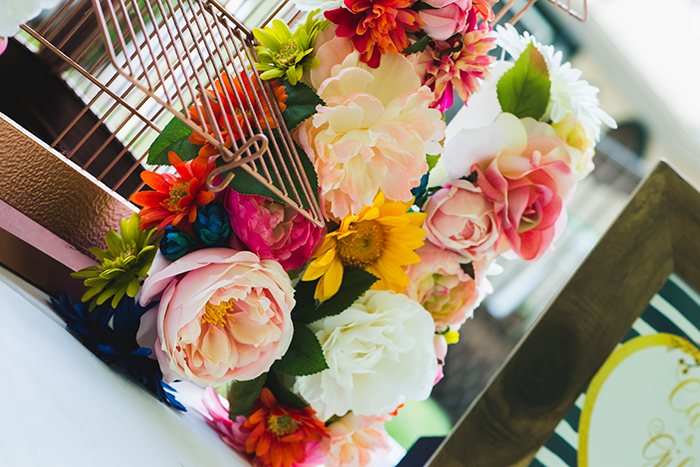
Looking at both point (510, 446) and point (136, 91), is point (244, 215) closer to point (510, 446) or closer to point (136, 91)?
point (136, 91)

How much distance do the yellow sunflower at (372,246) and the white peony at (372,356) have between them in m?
0.03

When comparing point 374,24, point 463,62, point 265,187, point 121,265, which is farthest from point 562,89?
point 121,265

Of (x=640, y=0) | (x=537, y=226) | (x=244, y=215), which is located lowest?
(x=244, y=215)

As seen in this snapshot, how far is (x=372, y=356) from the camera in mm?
409

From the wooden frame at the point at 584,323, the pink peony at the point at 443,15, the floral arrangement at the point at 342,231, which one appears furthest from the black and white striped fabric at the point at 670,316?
the pink peony at the point at 443,15

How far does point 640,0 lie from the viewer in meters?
0.90

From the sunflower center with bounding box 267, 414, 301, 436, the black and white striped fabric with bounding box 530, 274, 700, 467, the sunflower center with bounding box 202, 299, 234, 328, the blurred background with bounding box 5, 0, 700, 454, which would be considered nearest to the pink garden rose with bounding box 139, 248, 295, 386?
the sunflower center with bounding box 202, 299, 234, 328

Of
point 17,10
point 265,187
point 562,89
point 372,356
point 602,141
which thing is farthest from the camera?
point 602,141

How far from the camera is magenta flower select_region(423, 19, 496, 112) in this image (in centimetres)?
39

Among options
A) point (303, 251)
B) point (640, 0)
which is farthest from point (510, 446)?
point (640, 0)

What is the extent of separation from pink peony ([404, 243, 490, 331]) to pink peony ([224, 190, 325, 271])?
0.51ft

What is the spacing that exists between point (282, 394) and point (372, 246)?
0.17 meters

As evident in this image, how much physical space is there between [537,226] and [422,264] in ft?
0.42

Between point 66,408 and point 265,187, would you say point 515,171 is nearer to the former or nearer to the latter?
point 265,187
